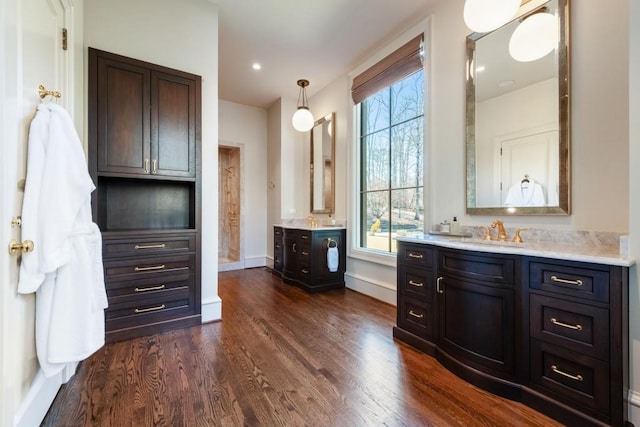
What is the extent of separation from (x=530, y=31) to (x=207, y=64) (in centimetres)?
282

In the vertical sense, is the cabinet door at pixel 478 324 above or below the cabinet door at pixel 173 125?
below

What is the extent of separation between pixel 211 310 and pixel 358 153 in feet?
9.06

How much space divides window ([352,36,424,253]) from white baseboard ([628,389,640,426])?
193 centimetres

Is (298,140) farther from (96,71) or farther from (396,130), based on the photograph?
(96,71)

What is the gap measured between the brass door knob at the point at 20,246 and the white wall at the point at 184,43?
162cm

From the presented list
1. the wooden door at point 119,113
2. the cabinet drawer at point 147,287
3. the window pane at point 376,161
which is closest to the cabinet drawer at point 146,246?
the cabinet drawer at point 147,287

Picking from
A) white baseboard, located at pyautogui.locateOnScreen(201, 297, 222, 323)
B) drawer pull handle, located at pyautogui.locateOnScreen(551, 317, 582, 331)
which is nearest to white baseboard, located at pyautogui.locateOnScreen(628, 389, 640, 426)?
drawer pull handle, located at pyautogui.locateOnScreen(551, 317, 582, 331)

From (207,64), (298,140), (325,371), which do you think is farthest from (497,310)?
(298,140)

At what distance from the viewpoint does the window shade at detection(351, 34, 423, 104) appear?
303 cm

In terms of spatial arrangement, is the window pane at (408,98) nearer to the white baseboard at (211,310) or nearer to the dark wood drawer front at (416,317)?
the dark wood drawer front at (416,317)

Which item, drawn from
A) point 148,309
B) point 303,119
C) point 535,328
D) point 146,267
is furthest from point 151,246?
point 535,328

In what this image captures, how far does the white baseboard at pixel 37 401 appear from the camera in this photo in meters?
1.25

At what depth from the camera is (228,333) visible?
8.34 feet

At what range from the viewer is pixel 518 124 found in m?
2.18
